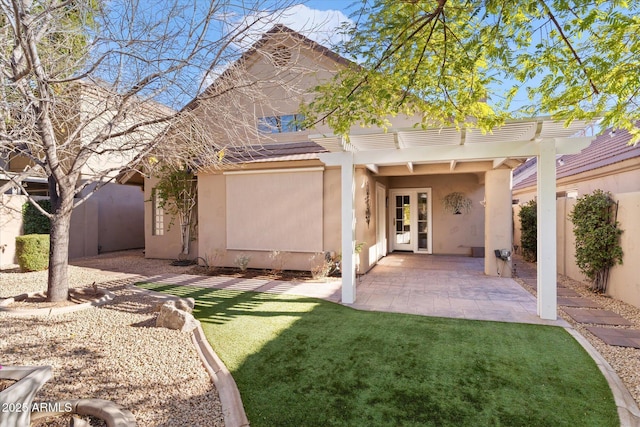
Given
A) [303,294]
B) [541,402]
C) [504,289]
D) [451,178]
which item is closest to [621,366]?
[541,402]

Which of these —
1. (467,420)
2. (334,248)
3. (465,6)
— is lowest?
(467,420)

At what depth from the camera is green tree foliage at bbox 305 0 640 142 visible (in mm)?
3811

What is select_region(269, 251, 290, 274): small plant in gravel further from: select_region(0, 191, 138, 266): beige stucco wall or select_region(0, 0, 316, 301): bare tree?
select_region(0, 191, 138, 266): beige stucco wall

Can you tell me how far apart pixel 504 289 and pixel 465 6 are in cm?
698

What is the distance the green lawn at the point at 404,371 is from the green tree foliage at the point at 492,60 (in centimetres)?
326

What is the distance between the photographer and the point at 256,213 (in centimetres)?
1106

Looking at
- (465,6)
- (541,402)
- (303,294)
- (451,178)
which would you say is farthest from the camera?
(451,178)

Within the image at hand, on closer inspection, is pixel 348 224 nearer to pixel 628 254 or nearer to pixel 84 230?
pixel 628 254

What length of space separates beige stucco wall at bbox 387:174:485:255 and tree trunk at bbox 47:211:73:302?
1304 centimetres

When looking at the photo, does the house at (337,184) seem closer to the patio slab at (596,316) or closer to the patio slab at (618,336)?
the patio slab at (618,336)

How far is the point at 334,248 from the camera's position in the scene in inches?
404

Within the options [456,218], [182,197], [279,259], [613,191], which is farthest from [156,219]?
[613,191]

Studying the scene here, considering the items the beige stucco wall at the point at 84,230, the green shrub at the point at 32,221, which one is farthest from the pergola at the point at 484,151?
the beige stucco wall at the point at 84,230

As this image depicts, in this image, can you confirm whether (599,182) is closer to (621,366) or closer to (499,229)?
(499,229)
